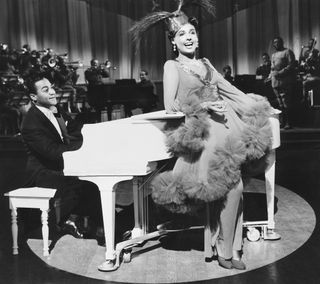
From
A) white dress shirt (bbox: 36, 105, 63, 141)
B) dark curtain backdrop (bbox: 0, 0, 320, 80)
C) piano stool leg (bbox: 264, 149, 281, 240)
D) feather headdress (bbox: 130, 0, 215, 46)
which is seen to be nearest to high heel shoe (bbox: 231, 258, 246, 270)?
piano stool leg (bbox: 264, 149, 281, 240)

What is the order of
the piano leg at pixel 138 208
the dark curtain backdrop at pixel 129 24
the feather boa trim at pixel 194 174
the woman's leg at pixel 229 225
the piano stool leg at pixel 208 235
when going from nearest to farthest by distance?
the feather boa trim at pixel 194 174 < the woman's leg at pixel 229 225 < the piano stool leg at pixel 208 235 < the piano leg at pixel 138 208 < the dark curtain backdrop at pixel 129 24

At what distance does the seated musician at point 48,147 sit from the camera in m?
3.94

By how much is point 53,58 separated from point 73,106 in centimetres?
107

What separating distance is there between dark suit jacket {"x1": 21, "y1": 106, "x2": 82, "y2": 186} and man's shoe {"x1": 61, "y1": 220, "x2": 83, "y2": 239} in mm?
396

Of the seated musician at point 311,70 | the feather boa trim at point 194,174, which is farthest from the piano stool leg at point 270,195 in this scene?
the seated musician at point 311,70

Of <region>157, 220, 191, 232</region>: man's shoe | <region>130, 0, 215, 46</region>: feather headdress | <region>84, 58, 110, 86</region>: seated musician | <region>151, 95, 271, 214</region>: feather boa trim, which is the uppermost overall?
<region>84, 58, 110, 86</region>: seated musician

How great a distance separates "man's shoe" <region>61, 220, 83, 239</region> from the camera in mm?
4105

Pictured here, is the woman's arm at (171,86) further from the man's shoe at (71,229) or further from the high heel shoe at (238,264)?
the man's shoe at (71,229)

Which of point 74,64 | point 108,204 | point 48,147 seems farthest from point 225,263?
point 74,64

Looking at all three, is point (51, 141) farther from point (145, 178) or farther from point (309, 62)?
point (309, 62)

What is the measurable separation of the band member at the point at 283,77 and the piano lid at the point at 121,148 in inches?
272

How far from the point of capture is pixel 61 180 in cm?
401

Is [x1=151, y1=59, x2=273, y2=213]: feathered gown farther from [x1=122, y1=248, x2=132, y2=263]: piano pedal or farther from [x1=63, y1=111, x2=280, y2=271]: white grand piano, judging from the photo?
[x1=122, y1=248, x2=132, y2=263]: piano pedal

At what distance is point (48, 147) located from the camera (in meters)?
3.89
